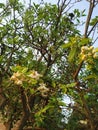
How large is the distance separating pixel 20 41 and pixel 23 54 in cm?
44

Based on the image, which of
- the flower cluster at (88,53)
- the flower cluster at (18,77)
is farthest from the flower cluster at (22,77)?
the flower cluster at (88,53)

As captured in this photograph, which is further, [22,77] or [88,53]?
[22,77]

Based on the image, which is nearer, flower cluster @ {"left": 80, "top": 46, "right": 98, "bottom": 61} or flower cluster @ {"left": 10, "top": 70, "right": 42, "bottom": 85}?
flower cluster @ {"left": 80, "top": 46, "right": 98, "bottom": 61}

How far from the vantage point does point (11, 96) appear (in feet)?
27.4

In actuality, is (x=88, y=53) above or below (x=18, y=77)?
below

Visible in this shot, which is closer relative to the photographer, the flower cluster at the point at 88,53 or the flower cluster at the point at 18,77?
the flower cluster at the point at 88,53

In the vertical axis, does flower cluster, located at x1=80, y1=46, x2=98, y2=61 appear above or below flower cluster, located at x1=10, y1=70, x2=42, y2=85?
below

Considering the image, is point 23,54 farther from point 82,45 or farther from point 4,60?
point 82,45

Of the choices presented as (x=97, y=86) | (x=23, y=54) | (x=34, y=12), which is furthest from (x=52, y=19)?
(x=97, y=86)

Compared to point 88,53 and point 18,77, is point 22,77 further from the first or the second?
point 88,53

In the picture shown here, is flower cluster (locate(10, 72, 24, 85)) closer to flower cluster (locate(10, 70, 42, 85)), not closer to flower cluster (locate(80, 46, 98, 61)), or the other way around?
flower cluster (locate(10, 70, 42, 85))

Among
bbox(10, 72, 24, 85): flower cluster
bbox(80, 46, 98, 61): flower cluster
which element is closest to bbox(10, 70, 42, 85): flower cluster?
bbox(10, 72, 24, 85): flower cluster

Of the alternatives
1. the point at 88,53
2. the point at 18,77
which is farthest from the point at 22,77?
the point at 88,53

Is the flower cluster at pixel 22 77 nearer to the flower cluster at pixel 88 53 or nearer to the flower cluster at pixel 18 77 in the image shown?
the flower cluster at pixel 18 77
